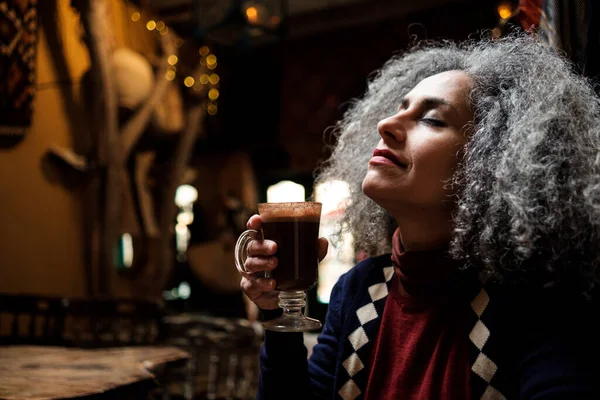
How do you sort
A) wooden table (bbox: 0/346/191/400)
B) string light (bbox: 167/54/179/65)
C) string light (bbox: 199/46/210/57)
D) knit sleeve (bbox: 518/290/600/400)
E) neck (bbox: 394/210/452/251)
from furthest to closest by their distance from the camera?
string light (bbox: 199/46/210/57) < string light (bbox: 167/54/179/65) < wooden table (bbox: 0/346/191/400) < neck (bbox: 394/210/452/251) < knit sleeve (bbox: 518/290/600/400)

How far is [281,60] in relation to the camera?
6.07 metres

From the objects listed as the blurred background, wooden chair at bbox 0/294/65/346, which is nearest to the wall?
the blurred background

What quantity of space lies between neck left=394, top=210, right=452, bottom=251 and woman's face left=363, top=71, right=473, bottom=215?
0.09 feet

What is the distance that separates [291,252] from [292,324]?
160 mm

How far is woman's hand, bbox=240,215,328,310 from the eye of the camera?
128cm

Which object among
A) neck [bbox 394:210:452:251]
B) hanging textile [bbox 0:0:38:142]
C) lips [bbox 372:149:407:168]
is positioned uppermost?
hanging textile [bbox 0:0:38:142]

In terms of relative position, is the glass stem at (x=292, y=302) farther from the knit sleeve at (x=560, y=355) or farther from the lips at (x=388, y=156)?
the knit sleeve at (x=560, y=355)

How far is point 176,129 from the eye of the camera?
14.7 ft

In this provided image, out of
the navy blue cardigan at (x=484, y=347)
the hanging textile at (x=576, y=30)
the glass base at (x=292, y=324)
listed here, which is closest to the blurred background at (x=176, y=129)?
the hanging textile at (x=576, y=30)

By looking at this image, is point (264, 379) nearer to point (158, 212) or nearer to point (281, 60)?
point (158, 212)

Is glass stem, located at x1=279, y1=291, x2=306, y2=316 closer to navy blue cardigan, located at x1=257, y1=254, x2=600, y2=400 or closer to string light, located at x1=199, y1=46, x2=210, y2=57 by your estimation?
navy blue cardigan, located at x1=257, y1=254, x2=600, y2=400

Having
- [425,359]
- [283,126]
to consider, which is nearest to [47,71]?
[283,126]

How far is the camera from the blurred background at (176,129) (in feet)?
10.3

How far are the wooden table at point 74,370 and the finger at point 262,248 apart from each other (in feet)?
2.20
